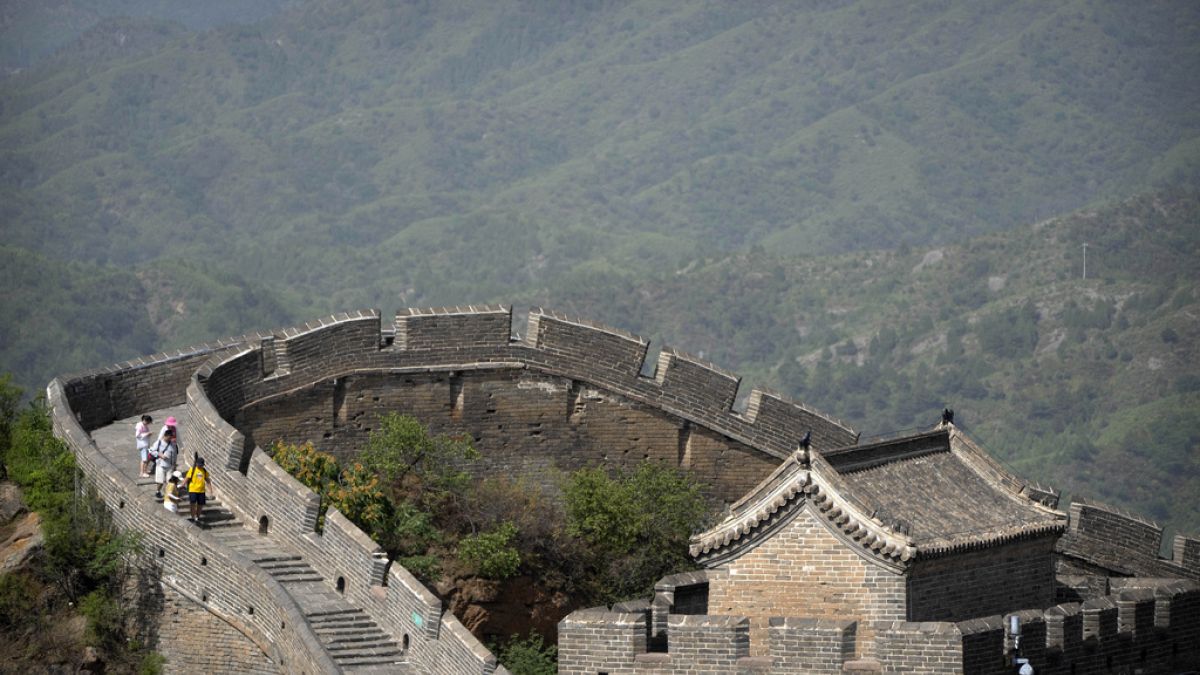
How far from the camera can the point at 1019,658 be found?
119 ft

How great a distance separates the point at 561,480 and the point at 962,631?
11911 millimetres

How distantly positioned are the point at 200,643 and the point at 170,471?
3.24m

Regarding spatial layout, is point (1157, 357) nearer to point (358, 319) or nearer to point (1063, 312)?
point (1063, 312)

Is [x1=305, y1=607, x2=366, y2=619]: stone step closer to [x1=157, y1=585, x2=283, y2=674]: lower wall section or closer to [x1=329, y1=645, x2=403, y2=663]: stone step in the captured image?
[x1=329, y1=645, x2=403, y2=663]: stone step

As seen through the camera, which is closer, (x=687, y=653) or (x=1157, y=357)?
(x=687, y=653)

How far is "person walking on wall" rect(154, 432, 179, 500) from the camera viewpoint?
132ft

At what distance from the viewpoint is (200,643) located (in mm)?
38188

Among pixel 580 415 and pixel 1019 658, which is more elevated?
pixel 580 415

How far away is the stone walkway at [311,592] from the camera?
117 feet

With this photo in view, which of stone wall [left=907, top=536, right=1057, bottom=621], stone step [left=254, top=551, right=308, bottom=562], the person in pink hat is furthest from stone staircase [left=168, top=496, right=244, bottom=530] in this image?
stone wall [left=907, top=536, right=1057, bottom=621]

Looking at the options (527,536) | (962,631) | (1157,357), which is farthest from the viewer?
(1157,357)

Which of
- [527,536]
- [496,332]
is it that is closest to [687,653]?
[527,536]

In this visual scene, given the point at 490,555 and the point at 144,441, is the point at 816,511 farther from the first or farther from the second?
the point at 144,441

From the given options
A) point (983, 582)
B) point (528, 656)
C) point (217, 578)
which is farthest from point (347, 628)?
point (983, 582)
